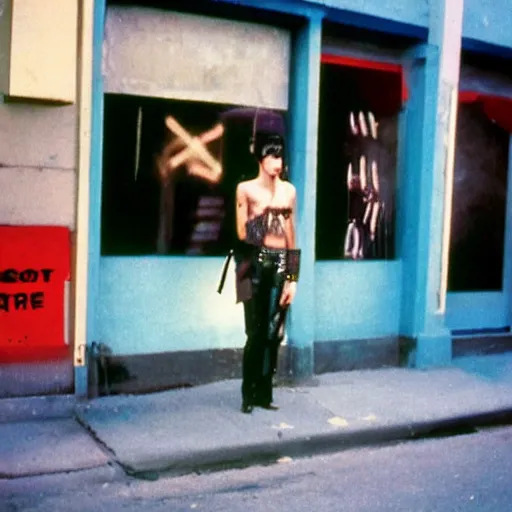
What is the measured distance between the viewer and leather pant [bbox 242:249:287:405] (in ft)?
20.6

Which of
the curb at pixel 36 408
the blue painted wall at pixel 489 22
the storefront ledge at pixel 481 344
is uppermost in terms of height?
the blue painted wall at pixel 489 22

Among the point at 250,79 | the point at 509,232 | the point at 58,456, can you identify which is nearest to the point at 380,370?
the point at 509,232

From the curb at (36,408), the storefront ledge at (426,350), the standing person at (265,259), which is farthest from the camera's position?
the storefront ledge at (426,350)

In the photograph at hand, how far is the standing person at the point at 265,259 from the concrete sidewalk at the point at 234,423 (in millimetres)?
552

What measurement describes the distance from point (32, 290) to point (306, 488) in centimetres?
283

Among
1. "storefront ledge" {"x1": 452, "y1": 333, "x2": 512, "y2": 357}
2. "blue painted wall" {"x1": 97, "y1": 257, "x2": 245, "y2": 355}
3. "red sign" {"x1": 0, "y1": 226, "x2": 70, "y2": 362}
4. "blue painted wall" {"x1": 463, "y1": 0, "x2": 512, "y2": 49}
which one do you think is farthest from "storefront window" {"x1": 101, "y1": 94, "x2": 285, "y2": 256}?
"storefront ledge" {"x1": 452, "y1": 333, "x2": 512, "y2": 357}

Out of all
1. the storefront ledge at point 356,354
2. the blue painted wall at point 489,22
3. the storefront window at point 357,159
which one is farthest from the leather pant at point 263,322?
the blue painted wall at point 489,22

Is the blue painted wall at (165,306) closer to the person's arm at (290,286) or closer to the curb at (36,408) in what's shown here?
the curb at (36,408)

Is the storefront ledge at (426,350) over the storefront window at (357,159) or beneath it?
beneath

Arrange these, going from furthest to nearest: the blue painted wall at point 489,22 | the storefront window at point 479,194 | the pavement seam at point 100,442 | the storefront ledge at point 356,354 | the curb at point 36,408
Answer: the storefront window at point 479,194, the blue painted wall at point 489,22, the storefront ledge at point 356,354, the curb at point 36,408, the pavement seam at point 100,442

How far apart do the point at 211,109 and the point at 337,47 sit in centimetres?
169

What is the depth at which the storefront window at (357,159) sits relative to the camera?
827 centimetres

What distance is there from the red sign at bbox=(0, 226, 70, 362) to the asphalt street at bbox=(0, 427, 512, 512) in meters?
1.54

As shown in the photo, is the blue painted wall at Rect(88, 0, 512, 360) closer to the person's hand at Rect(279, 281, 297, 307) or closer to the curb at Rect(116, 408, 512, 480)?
the person's hand at Rect(279, 281, 297, 307)
